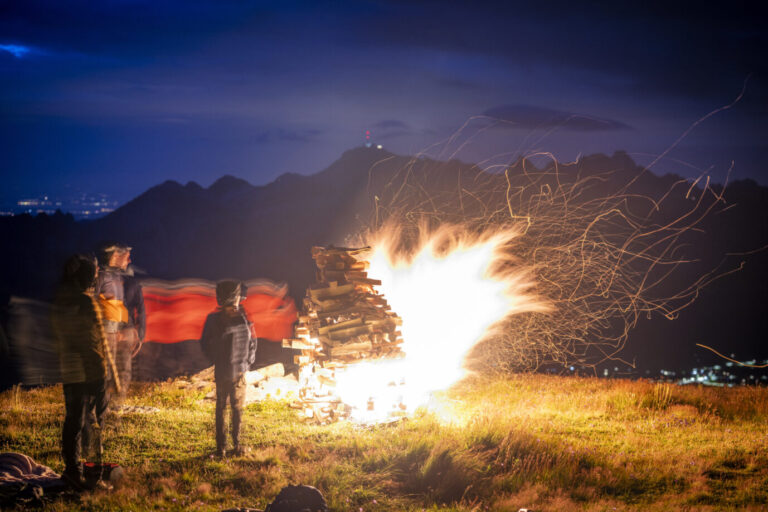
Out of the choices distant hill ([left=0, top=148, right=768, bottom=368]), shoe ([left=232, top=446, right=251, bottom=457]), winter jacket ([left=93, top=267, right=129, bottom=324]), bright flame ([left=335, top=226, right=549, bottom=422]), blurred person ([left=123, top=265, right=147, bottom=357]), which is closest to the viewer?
shoe ([left=232, top=446, right=251, bottom=457])

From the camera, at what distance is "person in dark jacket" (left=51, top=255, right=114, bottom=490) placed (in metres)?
6.67

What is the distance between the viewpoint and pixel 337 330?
34.8ft

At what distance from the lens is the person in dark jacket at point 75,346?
6.67 metres

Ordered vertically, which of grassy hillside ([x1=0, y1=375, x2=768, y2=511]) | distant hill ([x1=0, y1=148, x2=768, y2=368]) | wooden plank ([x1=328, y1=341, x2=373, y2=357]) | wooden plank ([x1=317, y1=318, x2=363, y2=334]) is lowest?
grassy hillside ([x1=0, y1=375, x2=768, y2=511])

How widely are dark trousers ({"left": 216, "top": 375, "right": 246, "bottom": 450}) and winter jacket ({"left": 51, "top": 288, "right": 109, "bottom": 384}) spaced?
1.84m

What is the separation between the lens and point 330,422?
1056cm

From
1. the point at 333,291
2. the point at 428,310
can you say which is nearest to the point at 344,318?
the point at 333,291

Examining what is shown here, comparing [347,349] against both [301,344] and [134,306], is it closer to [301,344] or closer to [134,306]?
[301,344]

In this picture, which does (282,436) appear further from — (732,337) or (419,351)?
(732,337)

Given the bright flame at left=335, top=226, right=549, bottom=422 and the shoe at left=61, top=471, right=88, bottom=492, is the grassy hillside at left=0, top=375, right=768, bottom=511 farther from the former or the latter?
the bright flame at left=335, top=226, right=549, bottom=422

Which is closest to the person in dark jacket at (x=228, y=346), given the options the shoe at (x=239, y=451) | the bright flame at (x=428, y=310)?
the shoe at (x=239, y=451)

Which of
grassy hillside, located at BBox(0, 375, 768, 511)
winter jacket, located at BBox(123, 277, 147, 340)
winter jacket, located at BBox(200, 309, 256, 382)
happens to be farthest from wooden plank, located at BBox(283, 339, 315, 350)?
winter jacket, located at BBox(200, 309, 256, 382)

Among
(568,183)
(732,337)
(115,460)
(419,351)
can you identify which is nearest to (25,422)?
(115,460)

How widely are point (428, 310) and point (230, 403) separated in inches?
233
